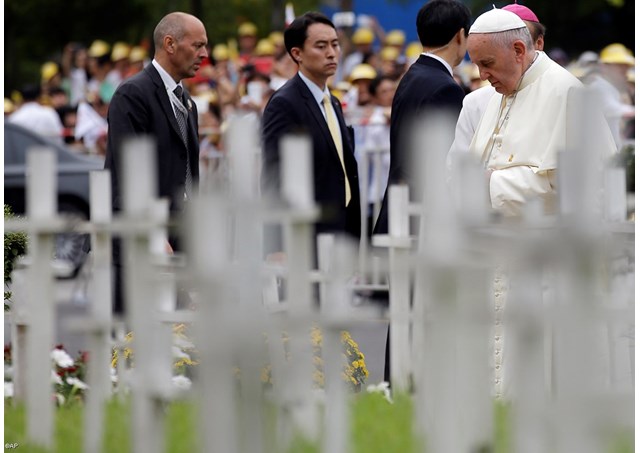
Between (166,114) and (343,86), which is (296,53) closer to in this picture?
(166,114)

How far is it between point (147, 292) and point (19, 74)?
38419 mm

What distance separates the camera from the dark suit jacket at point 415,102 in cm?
779

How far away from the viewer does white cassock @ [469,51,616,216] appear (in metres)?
6.58

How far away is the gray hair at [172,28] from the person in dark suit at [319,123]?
0.81m

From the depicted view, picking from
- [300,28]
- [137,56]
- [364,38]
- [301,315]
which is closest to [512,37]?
[300,28]

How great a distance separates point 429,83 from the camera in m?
7.79

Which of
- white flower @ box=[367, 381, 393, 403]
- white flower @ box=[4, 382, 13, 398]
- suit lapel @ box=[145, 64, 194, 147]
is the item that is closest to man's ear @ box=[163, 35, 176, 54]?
suit lapel @ box=[145, 64, 194, 147]

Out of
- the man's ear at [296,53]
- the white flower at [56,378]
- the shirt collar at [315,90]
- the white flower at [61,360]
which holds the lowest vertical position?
the white flower at [56,378]

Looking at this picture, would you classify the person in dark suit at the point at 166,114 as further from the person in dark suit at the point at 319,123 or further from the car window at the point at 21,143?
the car window at the point at 21,143

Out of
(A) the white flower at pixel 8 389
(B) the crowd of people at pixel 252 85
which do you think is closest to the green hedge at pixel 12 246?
(A) the white flower at pixel 8 389

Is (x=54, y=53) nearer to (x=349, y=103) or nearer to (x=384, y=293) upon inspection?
(x=349, y=103)

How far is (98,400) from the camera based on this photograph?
468cm

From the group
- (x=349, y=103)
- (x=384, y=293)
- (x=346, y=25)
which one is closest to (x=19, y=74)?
(x=346, y=25)

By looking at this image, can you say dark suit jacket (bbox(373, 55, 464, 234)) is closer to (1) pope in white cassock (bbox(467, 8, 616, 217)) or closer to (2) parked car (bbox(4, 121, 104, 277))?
(1) pope in white cassock (bbox(467, 8, 616, 217))
